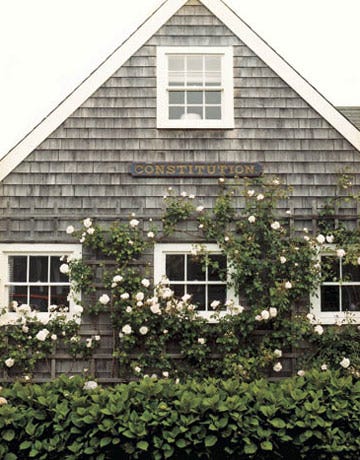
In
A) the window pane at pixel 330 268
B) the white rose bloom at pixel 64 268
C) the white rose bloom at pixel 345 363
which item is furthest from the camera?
the window pane at pixel 330 268

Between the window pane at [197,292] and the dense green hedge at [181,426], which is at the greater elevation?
the window pane at [197,292]

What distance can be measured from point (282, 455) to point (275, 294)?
8.36 ft

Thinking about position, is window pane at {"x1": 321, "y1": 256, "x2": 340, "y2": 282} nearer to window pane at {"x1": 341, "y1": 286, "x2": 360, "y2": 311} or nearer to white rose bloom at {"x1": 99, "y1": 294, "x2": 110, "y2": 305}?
window pane at {"x1": 341, "y1": 286, "x2": 360, "y2": 311}

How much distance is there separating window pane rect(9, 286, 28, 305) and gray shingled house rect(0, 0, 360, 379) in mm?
19

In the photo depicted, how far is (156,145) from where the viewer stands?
353 inches

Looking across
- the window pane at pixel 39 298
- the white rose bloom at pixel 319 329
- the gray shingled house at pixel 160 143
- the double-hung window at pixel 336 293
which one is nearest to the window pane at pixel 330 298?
the double-hung window at pixel 336 293

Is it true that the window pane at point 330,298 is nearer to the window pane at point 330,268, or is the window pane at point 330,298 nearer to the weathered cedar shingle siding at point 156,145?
the window pane at point 330,268

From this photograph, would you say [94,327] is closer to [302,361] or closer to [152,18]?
[302,361]

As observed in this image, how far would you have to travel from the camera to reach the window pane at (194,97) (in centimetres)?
916

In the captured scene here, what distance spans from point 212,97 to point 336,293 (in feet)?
11.4

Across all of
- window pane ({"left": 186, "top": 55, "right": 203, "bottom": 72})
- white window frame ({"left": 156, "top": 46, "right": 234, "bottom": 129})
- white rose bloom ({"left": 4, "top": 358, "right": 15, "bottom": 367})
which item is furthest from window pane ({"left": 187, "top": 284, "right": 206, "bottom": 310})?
window pane ({"left": 186, "top": 55, "right": 203, "bottom": 72})

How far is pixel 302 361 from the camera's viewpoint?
8.54 m

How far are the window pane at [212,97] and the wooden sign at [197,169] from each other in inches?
39.7

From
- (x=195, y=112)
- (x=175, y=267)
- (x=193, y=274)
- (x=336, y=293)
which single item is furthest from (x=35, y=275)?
(x=336, y=293)
